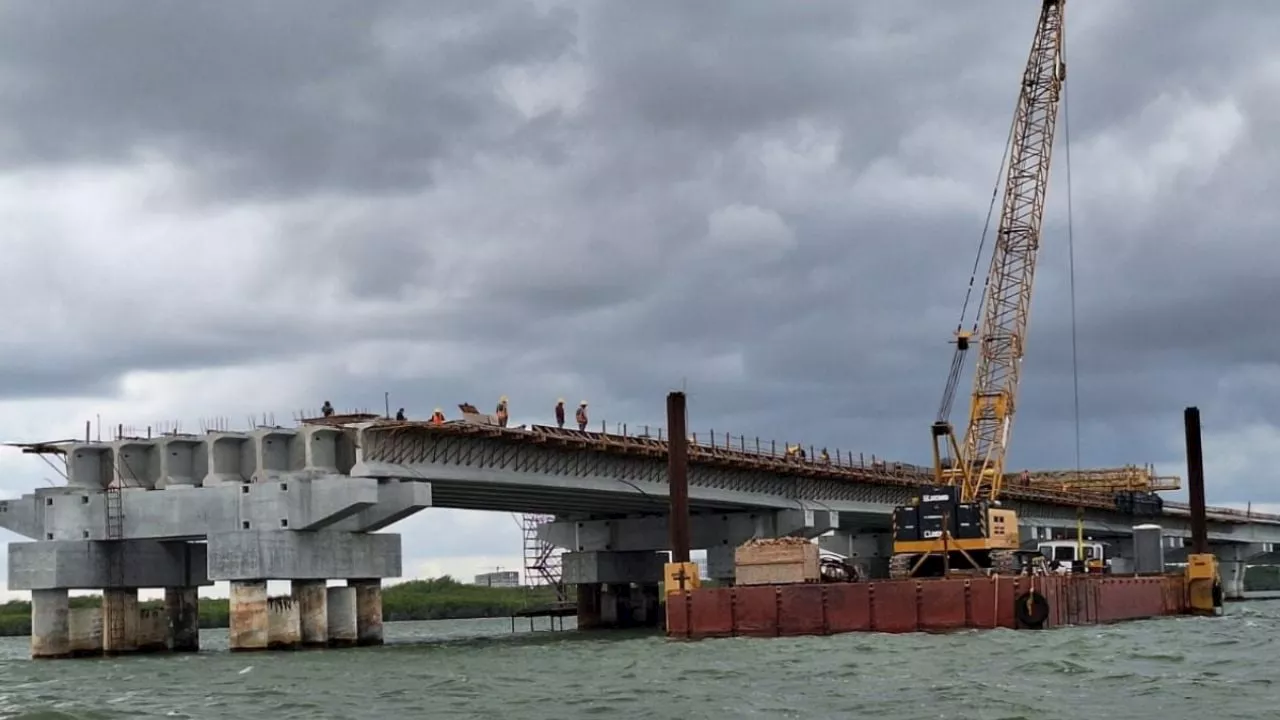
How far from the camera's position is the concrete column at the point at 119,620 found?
80363 millimetres

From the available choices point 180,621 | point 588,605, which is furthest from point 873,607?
point 588,605

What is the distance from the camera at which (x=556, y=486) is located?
86938 millimetres

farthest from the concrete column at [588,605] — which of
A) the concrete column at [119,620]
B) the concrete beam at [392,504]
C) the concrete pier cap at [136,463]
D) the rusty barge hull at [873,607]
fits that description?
the rusty barge hull at [873,607]

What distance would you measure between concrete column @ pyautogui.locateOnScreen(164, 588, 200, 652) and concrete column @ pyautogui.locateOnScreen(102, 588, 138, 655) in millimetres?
1852

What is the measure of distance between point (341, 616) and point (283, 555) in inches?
189

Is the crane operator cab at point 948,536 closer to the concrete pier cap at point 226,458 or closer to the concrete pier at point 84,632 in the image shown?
the concrete pier cap at point 226,458

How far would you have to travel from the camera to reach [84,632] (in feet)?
264

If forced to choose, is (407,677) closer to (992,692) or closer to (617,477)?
(992,692)

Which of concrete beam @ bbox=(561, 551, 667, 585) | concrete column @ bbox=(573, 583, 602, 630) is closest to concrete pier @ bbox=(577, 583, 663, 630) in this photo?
concrete column @ bbox=(573, 583, 602, 630)

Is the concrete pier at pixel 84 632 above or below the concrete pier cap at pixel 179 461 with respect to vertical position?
below

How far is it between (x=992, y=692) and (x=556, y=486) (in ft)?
154

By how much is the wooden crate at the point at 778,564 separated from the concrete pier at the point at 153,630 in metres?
28.2

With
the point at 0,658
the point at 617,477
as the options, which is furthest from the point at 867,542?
the point at 0,658

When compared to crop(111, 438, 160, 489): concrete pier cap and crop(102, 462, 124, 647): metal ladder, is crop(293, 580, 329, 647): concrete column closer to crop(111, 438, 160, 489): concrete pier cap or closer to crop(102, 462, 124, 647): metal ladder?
crop(111, 438, 160, 489): concrete pier cap
